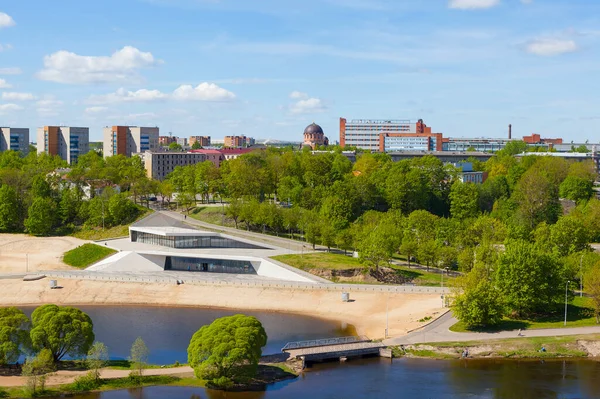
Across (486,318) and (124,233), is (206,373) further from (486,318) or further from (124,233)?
(124,233)

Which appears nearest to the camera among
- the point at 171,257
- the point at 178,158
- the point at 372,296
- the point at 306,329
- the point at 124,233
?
the point at 306,329

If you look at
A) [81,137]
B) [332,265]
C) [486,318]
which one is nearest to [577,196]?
[332,265]

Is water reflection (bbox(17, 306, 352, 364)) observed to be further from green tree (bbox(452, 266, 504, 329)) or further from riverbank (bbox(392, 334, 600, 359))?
green tree (bbox(452, 266, 504, 329))

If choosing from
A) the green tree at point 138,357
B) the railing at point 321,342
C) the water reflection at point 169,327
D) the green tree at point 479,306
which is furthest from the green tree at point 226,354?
the green tree at point 479,306

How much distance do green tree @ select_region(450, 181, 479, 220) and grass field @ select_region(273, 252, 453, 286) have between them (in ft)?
101

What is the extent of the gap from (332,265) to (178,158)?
8957 centimetres

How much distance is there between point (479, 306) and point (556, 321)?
8.23 meters

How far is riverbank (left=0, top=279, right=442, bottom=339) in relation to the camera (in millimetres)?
69188

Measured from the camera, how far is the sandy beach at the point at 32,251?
89.8m

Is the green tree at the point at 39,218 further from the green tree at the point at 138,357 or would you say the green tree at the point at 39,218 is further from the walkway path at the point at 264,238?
the green tree at the point at 138,357

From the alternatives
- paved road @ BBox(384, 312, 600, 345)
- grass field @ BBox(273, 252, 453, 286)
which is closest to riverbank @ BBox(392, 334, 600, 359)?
paved road @ BBox(384, 312, 600, 345)

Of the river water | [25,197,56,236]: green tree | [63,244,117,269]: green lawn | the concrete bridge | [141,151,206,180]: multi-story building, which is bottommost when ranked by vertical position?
the river water

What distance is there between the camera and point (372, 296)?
74.4 meters

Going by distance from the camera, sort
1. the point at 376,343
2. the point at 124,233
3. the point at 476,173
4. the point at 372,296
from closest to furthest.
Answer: the point at 376,343
the point at 372,296
the point at 124,233
the point at 476,173
